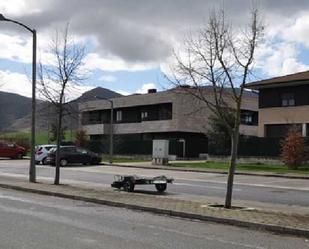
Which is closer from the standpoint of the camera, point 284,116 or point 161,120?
point 284,116

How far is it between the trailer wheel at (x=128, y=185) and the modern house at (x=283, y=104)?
90.2 feet

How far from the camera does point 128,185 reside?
2117 cm

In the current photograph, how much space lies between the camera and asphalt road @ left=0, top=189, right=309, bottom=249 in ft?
32.9

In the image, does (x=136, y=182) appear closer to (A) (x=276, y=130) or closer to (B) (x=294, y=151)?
(B) (x=294, y=151)

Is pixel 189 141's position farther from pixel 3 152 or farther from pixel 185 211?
pixel 185 211

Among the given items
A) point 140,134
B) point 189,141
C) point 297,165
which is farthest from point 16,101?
point 297,165

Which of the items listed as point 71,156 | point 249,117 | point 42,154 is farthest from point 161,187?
point 249,117

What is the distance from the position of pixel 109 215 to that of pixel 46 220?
174cm

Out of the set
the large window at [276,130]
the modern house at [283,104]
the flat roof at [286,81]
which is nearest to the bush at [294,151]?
the modern house at [283,104]

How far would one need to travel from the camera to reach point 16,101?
14562 cm

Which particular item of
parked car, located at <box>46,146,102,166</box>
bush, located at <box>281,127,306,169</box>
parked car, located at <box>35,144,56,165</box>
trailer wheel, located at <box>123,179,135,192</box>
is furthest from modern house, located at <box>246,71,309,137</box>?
trailer wheel, located at <box>123,179,135,192</box>

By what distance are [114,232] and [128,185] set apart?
32.3 ft

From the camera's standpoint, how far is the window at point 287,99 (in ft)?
159

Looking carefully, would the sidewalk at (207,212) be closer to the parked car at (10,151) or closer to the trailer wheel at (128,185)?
the trailer wheel at (128,185)
